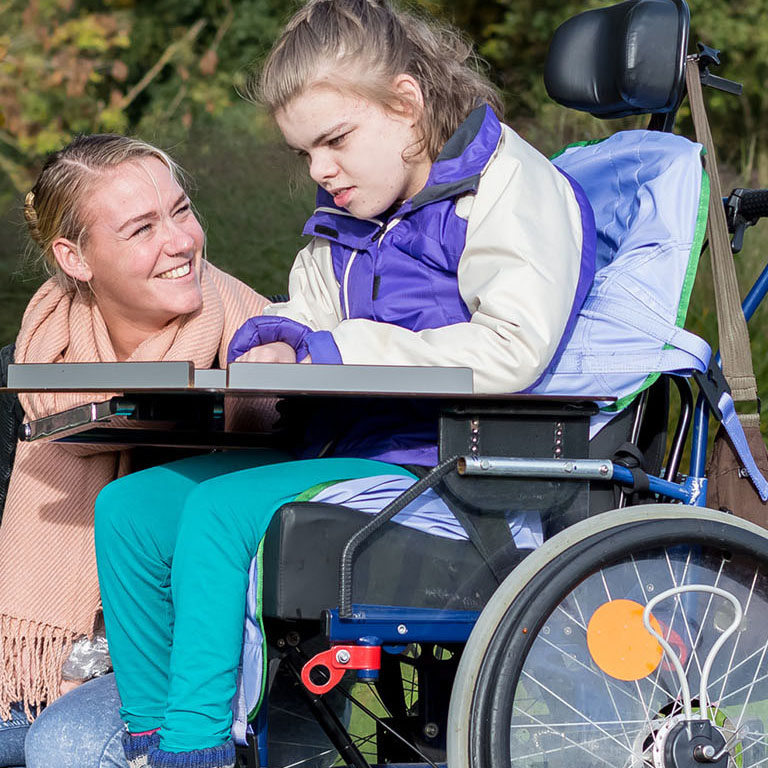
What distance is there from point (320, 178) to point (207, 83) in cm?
689

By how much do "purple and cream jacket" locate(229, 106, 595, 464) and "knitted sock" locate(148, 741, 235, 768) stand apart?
53cm

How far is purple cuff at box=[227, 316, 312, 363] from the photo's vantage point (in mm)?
2219

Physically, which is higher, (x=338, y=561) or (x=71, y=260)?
(x=71, y=260)

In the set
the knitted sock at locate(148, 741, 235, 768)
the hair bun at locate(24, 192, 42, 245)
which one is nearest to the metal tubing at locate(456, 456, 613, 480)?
the knitted sock at locate(148, 741, 235, 768)

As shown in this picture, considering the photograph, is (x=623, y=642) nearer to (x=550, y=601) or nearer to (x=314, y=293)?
(x=550, y=601)

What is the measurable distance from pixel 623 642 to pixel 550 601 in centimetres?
20

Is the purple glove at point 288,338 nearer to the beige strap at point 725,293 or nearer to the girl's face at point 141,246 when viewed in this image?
the girl's face at point 141,246

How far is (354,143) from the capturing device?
2279mm

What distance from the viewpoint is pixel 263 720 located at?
220 centimetres

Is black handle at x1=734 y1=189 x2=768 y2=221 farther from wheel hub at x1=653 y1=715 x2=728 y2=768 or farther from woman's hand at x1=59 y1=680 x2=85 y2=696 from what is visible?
woman's hand at x1=59 y1=680 x2=85 y2=696

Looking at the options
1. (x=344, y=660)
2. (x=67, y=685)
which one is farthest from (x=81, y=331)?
(x=344, y=660)

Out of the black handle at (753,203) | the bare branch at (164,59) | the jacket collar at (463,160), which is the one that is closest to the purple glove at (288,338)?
the jacket collar at (463,160)

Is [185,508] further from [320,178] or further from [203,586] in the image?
[320,178]

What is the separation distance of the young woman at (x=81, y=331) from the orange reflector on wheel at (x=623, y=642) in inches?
37.4
